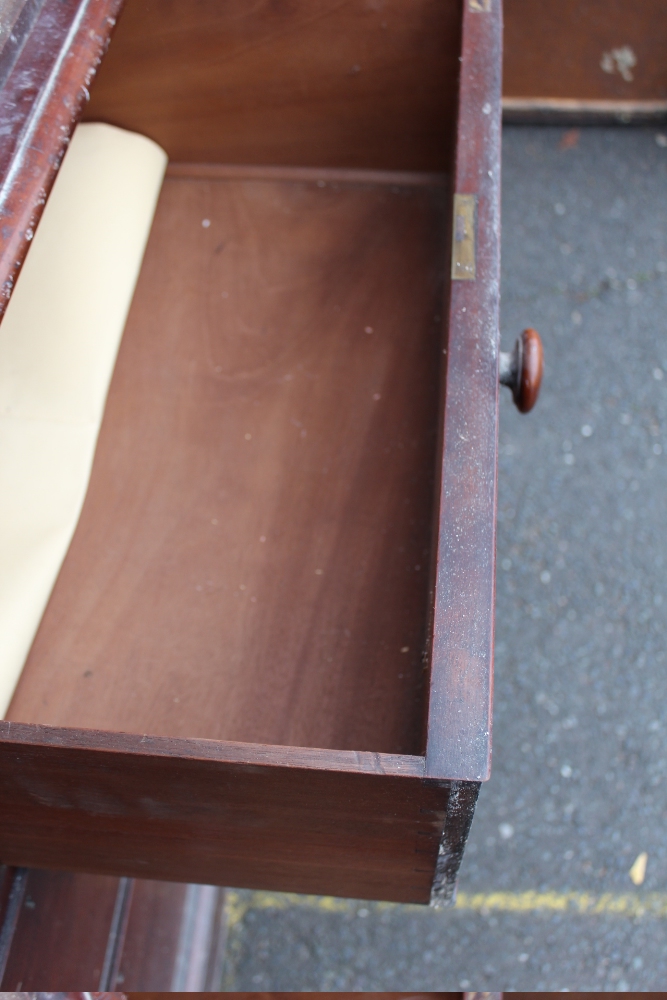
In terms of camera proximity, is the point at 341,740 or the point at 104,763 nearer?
the point at 104,763

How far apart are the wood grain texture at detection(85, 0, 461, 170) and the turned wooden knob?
0.45 metres

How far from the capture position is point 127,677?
39.8 inches

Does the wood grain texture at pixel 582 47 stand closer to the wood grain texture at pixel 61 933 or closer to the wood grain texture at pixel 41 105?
the wood grain texture at pixel 41 105

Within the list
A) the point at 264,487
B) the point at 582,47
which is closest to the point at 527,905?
the point at 264,487

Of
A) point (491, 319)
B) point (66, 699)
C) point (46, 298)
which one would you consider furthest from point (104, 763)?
point (46, 298)

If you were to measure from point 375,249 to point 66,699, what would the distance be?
2.58 feet

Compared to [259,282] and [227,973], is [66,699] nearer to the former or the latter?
[259,282]

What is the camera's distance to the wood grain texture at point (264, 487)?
3.27 feet

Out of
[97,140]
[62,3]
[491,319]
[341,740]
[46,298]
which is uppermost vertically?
[97,140]

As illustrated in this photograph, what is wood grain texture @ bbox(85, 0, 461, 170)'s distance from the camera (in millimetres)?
1174

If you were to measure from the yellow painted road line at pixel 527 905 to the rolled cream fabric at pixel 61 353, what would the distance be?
2.67 ft

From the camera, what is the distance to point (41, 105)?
0.89m

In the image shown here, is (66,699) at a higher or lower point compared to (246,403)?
lower

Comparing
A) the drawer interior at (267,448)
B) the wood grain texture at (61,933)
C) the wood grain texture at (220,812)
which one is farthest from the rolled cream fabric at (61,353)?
the wood grain texture at (61,933)
